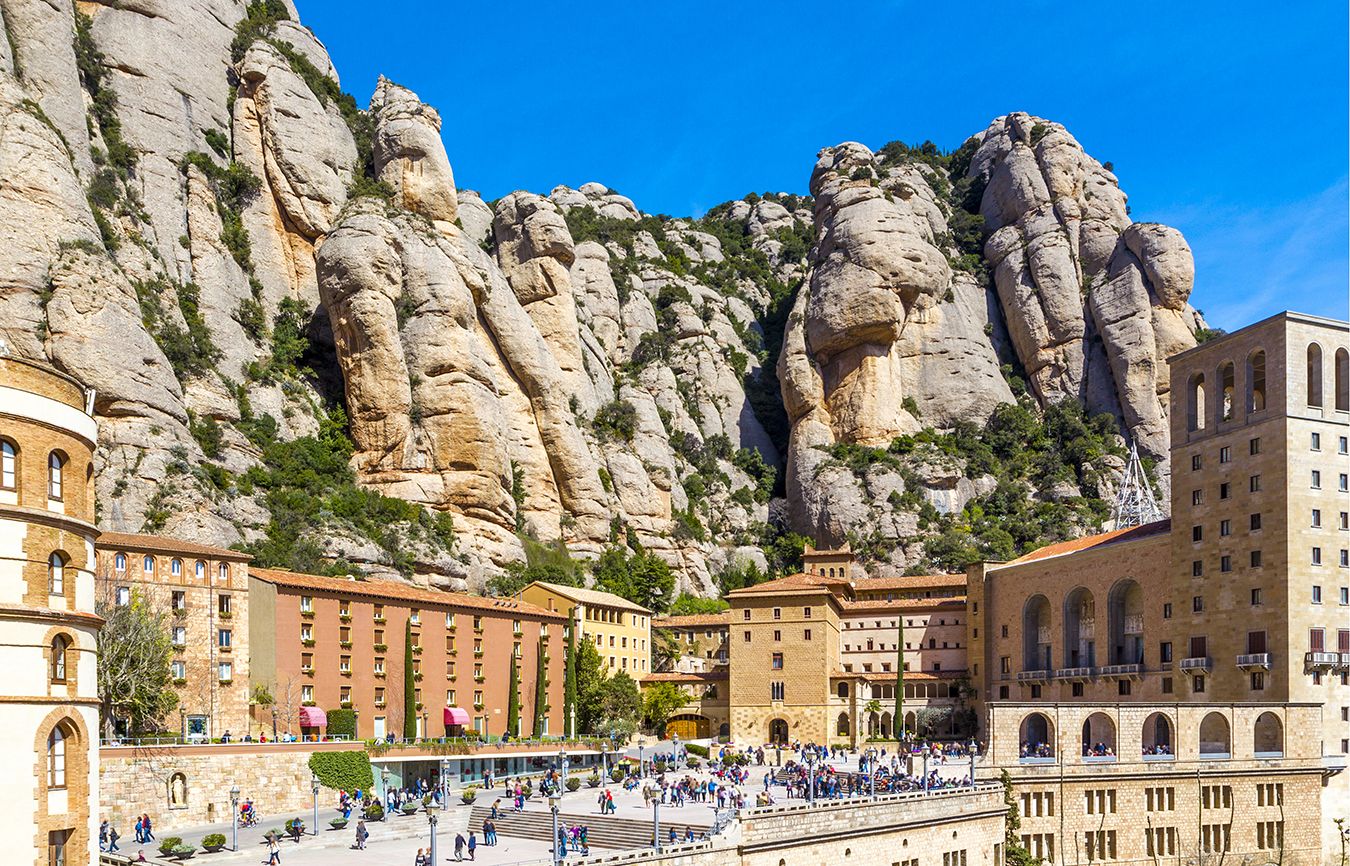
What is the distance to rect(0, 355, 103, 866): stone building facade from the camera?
25.1m

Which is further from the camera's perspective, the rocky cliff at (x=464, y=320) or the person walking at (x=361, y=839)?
the rocky cliff at (x=464, y=320)

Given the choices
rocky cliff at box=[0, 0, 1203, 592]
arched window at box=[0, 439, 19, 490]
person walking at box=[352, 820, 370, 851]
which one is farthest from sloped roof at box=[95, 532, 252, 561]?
arched window at box=[0, 439, 19, 490]

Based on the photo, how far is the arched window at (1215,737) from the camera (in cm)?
6591

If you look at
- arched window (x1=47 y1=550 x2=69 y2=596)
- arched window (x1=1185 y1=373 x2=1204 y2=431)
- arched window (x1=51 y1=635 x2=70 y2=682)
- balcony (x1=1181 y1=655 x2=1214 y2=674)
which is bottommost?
balcony (x1=1181 y1=655 x2=1214 y2=674)

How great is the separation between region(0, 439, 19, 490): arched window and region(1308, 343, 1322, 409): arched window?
6390 centimetres

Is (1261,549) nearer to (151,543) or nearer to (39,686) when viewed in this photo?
(151,543)

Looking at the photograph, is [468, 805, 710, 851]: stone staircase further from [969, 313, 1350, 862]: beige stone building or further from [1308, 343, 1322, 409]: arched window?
[1308, 343, 1322, 409]: arched window

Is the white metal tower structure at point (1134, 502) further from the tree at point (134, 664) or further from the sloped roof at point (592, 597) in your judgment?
the tree at point (134, 664)

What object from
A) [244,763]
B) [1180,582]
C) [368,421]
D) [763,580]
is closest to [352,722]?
[244,763]

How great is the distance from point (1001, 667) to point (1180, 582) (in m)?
19.1

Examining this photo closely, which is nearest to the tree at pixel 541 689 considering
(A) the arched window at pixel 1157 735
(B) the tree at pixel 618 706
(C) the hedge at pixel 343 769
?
(B) the tree at pixel 618 706

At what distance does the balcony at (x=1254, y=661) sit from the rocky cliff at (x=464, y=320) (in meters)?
48.8

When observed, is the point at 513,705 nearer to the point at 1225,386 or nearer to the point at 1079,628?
the point at 1079,628

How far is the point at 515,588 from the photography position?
9406 centimetres
